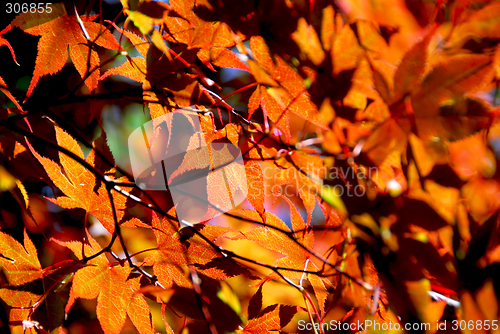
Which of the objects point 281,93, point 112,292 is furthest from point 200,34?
point 112,292

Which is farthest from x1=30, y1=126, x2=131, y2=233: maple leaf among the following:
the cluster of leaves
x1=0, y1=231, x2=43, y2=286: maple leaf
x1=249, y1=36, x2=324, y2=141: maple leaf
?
x1=249, y1=36, x2=324, y2=141: maple leaf

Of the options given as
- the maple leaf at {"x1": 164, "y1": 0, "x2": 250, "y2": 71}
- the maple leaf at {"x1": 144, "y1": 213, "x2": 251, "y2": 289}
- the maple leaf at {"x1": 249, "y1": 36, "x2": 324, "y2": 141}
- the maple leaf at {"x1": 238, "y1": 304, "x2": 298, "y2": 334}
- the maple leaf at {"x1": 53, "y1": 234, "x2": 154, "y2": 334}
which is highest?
the maple leaf at {"x1": 164, "y1": 0, "x2": 250, "y2": 71}

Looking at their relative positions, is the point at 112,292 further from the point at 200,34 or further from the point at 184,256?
the point at 200,34

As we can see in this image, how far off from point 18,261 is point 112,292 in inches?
6.3

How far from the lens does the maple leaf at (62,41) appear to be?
0.34 m

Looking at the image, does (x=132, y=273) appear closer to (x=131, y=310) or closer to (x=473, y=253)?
(x=131, y=310)

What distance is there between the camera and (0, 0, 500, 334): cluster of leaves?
11.8 inches

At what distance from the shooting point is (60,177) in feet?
1.18

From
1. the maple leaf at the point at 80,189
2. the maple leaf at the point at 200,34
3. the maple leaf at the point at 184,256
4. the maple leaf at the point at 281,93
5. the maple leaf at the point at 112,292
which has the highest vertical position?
the maple leaf at the point at 200,34

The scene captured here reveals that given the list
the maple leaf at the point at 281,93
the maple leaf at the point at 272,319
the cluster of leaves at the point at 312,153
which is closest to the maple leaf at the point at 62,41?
the cluster of leaves at the point at 312,153

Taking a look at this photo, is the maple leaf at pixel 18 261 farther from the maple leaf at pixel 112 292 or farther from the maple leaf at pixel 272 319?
the maple leaf at pixel 272 319

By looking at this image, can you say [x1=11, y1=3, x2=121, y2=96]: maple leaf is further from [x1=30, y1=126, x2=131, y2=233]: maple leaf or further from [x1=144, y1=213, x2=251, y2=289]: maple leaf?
[x1=144, y1=213, x2=251, y2=289]: maple leaf

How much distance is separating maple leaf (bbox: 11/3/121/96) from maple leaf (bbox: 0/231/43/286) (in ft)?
0.74

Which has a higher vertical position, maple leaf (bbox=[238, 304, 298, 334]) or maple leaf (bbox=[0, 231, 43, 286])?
maple leaf (bbox=[0, 231, 43, 286])
